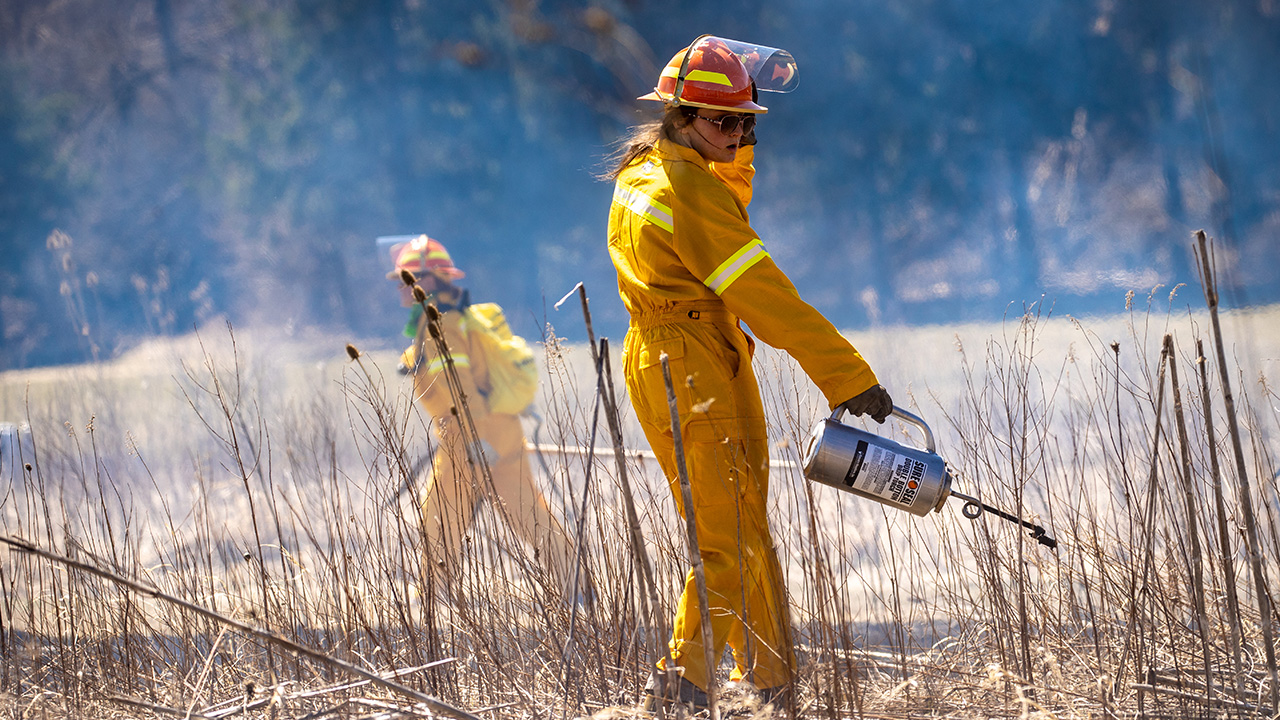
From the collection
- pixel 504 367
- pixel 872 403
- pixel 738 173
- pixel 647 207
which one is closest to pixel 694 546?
pixel 872 403

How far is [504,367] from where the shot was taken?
427cm

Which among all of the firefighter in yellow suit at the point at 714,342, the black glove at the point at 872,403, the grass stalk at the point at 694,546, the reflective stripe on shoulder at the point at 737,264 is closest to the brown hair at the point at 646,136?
the firefighter in yellow suit at the point at 714,342

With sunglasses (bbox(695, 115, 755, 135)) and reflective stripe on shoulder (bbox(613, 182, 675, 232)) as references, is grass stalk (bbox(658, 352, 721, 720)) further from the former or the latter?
sunglasses (bbox(695, 115, 755, 135))

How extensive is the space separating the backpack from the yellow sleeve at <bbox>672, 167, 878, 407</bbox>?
235 cm

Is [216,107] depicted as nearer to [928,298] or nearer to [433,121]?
[433,121]

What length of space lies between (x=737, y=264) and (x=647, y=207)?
26 centimetres

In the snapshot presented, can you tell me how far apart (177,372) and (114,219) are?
1.71 meters

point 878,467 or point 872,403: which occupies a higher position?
point 872,403

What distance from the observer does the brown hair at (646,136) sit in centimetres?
221

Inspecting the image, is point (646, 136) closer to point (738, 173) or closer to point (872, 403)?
point (738, 173)

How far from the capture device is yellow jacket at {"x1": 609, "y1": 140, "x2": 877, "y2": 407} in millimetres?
1951

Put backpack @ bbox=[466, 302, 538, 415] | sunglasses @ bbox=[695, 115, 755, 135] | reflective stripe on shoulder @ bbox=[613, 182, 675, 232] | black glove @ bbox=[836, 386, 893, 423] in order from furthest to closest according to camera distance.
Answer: backpack @ bbox=[466, 302, 538, 415], sunglasses @ bbox=[695, 115, 755, 135], reflective stripe on shoulder @ bbox=[613, 182, 675, 232], black glove @ bbox=[836, 386, 893, 423]

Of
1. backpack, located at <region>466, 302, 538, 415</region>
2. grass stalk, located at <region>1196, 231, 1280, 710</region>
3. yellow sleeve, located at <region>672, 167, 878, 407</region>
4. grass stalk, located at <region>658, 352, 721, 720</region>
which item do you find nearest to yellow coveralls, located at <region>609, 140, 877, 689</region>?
yellow sleeve, located at <region>672, 167, 878, 407</region>

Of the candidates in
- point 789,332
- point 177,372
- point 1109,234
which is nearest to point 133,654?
point 789,332
